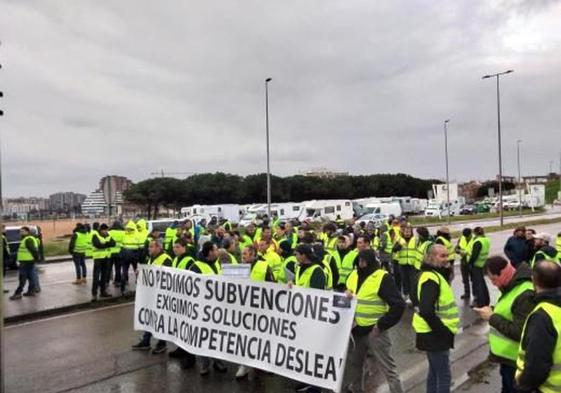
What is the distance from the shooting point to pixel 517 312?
406cm

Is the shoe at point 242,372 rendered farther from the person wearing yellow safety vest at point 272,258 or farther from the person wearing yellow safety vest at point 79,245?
the person wearing yellow safety vest at point 79,245

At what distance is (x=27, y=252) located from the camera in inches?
494

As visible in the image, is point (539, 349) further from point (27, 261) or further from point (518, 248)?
point (27, 261)

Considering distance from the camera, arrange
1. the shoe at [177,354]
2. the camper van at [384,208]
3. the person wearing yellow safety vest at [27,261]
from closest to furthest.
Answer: the shoe at [177,354], the person wearing yellow safety vest at [27,261], the camper van at [384,208]

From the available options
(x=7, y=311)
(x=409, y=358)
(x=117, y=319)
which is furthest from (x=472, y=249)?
(x=7, y=311)

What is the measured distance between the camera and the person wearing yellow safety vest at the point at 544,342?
3242mm

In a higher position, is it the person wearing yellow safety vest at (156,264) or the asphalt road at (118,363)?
the person wearing yellow safety vest at (156,264)

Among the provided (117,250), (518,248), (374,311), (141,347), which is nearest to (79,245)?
(117,250)

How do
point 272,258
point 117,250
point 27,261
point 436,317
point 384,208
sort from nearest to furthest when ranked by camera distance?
point 436,317 → point 272,258 → point 27,261 → point 117,250 → point 384,208

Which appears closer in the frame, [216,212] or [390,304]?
[390,304]

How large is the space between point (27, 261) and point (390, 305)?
10.4 m

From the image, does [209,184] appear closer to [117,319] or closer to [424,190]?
[424,190]

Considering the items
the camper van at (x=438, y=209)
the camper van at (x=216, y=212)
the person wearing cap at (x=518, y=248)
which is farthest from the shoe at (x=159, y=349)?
the camper van at (x=438, y=209)

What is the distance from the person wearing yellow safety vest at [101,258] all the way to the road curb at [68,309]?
1.02ft
